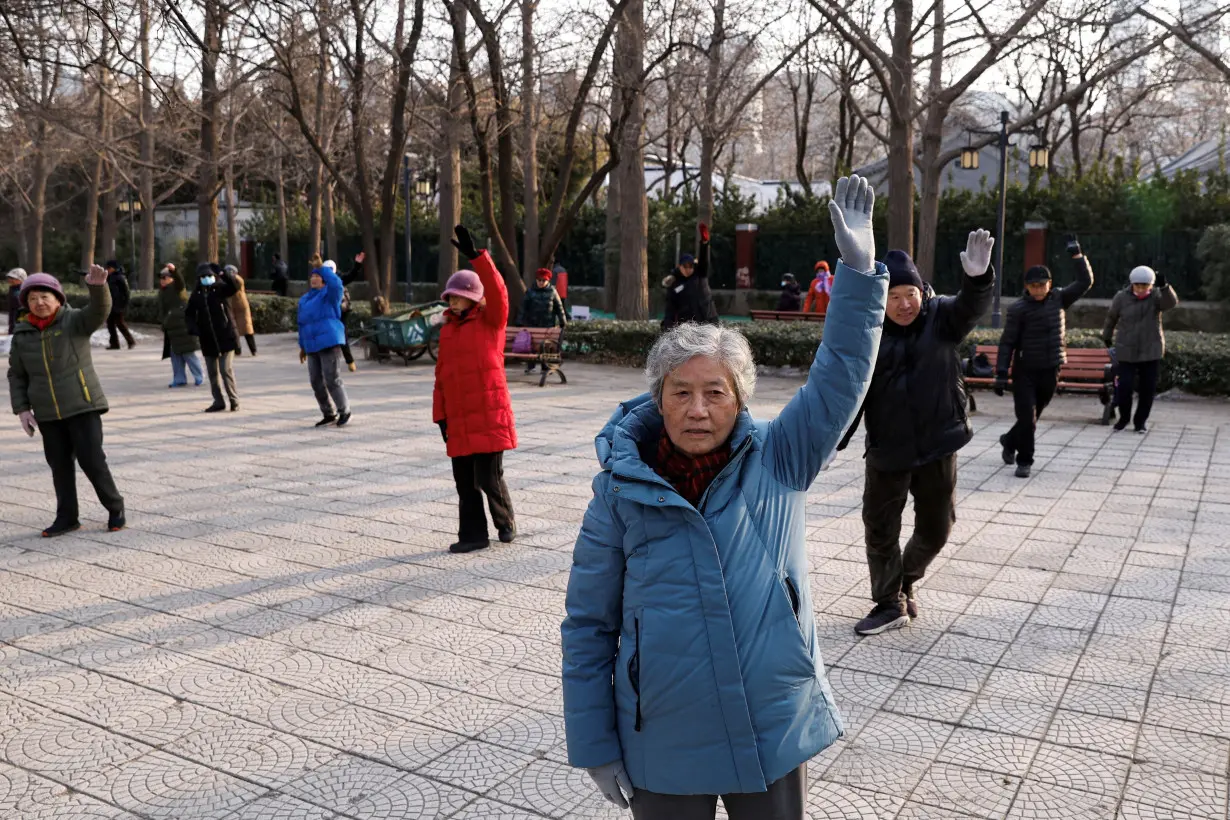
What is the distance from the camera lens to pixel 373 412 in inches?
481

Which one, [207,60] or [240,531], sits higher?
[207,60]

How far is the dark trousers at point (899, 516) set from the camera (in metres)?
4.84

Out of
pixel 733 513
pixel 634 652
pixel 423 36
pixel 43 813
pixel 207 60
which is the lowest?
pixel 43 813

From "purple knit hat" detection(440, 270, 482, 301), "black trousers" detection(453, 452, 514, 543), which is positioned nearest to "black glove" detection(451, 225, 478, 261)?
"purple knit hat" detection(440, 270, 482, 301)

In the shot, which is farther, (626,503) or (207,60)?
(207,60)

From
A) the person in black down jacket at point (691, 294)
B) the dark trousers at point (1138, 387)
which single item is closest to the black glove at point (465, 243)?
the person in black down jacket at point (691, 294)

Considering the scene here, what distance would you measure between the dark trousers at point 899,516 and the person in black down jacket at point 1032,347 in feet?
13.6

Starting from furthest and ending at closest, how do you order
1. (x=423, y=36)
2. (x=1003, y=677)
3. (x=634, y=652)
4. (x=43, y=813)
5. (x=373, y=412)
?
(x=423, y=36), (x=373, y=412), (x=1003, y=677), (x=43, y=813), (x=634, y=652)

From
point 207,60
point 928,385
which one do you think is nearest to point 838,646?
point 928,385

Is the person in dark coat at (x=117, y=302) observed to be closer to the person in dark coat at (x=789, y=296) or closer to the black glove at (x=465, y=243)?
the black glove at (x=465, y=243)

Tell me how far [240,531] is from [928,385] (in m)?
4.51

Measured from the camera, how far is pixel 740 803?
227 cm

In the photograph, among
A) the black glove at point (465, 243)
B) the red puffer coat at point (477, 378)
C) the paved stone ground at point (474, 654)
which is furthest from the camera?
the red puffer coat at point (477, 378)

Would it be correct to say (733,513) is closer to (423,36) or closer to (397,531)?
(397,531)
